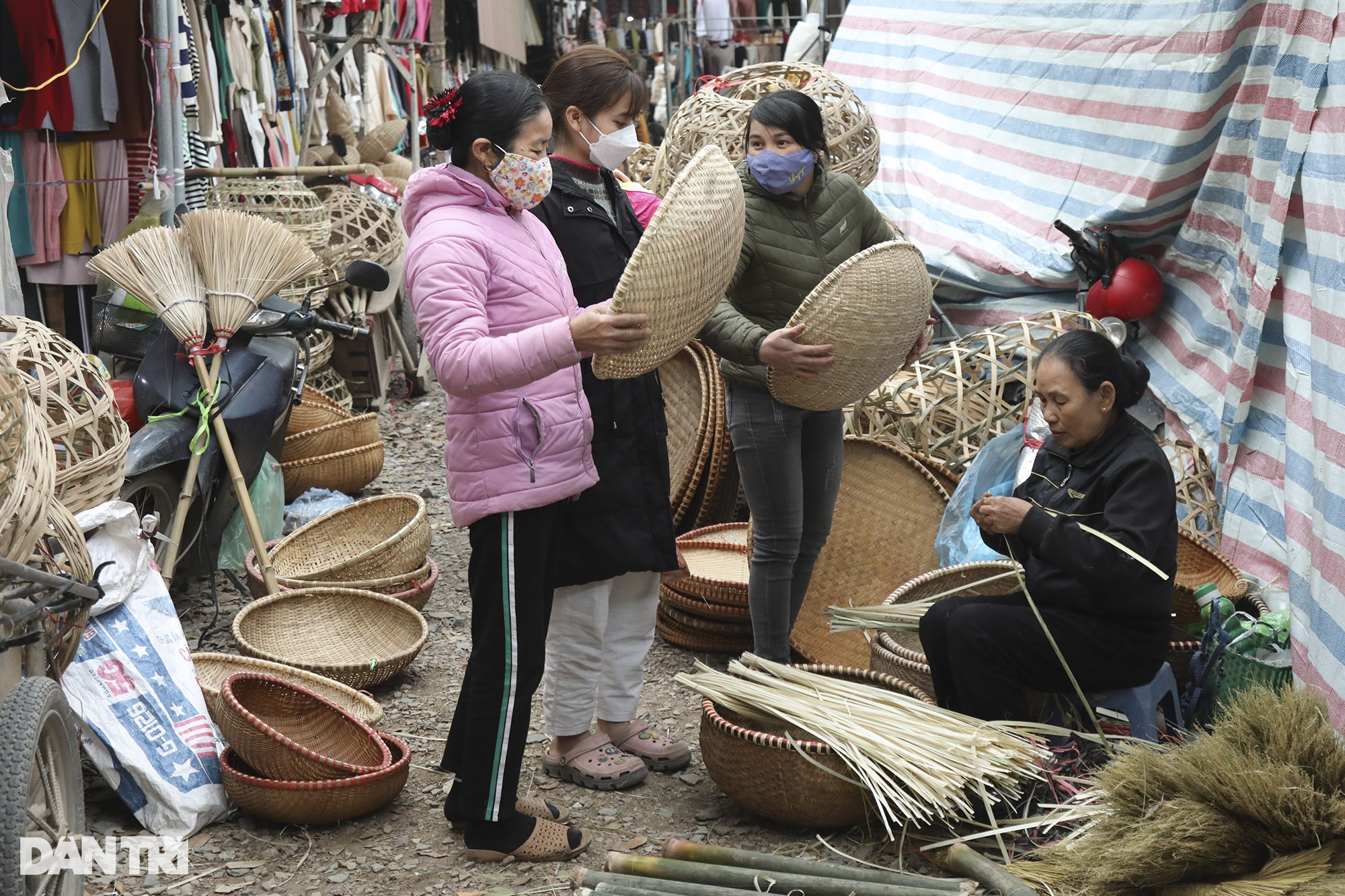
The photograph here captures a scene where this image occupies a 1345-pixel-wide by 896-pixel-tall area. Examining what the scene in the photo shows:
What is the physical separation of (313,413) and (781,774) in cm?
324

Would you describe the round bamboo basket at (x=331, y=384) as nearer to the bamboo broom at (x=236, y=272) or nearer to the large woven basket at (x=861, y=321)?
the bamboo broom at (x=236, y=272)

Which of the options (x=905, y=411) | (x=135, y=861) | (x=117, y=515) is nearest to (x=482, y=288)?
(x=117, y=515)

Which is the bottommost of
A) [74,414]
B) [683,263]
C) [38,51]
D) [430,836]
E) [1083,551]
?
[430,836]

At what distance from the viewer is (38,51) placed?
4.85 meters

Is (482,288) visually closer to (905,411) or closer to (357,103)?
(905,411)

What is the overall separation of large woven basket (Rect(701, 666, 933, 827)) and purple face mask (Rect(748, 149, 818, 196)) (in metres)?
1.22

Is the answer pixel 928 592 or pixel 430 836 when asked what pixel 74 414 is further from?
pixel 928 592

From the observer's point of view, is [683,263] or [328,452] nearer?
[683,263]

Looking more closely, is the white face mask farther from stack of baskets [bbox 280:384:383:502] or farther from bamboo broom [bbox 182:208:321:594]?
stack of baskets [bbox 280:384:383:502]

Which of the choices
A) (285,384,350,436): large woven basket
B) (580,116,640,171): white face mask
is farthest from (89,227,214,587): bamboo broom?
(580,116,640,171): white face mask

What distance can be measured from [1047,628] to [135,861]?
1.94 metres

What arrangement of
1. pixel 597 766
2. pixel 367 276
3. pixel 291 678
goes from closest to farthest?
pixel 597 766 → pixel 291 678 → pixel 367 276

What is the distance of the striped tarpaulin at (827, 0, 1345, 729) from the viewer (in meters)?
2.96

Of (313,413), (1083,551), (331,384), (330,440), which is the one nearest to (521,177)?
(1083,551)
